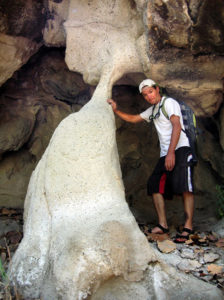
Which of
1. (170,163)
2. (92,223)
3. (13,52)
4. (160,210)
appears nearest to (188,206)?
(160,210)

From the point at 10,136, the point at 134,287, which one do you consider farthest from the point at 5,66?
the point at 134,287

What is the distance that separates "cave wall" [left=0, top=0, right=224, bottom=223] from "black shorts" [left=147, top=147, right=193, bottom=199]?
67 cm

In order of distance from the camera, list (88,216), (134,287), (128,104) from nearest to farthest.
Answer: (134,287) → (88,216) → (128,104)

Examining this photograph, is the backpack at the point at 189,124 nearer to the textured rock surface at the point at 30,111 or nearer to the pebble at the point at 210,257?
the pebble at the point at 210,257

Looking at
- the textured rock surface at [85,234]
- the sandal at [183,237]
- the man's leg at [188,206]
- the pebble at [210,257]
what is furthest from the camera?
the man's leg at [188,206]

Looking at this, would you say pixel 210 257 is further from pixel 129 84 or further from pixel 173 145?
pixel 129 84

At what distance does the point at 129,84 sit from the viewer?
12.5 ft

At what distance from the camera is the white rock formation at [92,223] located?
206 cm

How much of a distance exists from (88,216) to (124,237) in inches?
11.7

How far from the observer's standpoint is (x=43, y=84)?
4141mm

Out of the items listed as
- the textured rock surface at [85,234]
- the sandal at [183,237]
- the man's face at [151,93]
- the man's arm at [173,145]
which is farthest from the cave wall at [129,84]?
the sandal at [183,237]

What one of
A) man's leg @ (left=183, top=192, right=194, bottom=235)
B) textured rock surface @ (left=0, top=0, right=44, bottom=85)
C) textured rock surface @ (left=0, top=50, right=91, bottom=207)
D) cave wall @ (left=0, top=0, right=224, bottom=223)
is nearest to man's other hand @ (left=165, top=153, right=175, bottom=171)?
man's leg @ (left=183, top=192, right=194, bottom=235)

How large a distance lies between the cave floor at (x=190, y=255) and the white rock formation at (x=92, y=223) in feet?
0.39

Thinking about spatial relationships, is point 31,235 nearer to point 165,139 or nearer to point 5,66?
point 165,139
